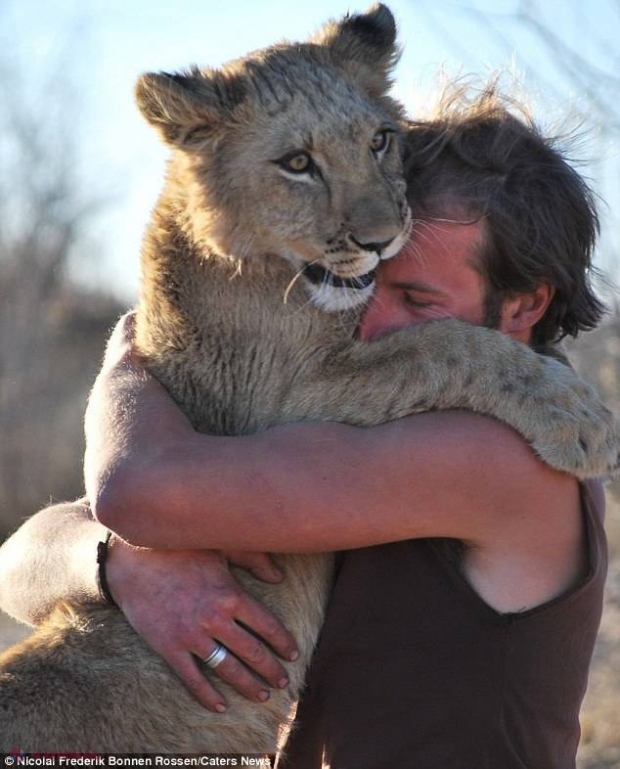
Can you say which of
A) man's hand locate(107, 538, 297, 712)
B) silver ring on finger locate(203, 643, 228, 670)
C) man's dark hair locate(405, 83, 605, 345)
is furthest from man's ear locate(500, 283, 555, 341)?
silver ring on finger locate(203, 643, 228, 670)

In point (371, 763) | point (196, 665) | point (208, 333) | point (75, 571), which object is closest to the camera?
point (371, 763)

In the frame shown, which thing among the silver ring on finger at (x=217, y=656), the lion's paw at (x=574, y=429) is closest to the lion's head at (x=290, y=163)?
the lion's paw at (x=574, y=429)

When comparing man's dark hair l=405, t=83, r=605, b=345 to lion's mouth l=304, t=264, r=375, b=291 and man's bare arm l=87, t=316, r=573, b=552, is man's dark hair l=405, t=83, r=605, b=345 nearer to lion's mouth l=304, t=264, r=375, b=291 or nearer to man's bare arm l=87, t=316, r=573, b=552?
lion's mouth l=304, t=264, r=375, b=291

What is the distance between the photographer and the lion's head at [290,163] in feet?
11.5

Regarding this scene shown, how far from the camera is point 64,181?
17.8 m

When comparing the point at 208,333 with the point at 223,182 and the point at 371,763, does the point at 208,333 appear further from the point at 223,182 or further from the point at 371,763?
the point at 371,763

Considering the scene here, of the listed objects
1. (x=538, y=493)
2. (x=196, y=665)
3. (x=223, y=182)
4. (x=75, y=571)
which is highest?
(x=538, y=493)

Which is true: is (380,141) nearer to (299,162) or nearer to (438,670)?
(299,162)

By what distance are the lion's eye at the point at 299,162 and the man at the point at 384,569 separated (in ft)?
2.97

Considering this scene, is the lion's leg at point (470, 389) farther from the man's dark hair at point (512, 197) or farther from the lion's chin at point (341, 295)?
the man's dark hair at point (512, 197)

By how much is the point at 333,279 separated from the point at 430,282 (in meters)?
0.30

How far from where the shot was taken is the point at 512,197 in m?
3.42

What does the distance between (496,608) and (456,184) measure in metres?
1.27

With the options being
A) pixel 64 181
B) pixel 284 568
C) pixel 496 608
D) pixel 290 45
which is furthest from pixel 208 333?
pixel 64 181
